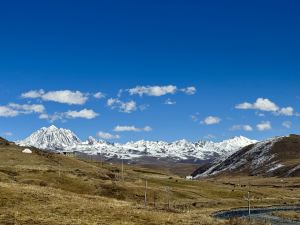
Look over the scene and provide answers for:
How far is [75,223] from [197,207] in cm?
8277

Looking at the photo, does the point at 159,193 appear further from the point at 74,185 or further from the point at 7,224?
the point at 7,224

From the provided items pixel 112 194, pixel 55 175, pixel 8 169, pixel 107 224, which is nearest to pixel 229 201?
pixel 112 194

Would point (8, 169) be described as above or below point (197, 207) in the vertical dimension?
above

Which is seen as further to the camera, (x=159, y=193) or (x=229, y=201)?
(x=229, y=201)

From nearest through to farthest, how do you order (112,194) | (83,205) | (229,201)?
(83,205), (112,194), (229,201)

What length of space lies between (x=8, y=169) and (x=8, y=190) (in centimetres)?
8139

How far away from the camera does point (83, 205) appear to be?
5972 centimetres

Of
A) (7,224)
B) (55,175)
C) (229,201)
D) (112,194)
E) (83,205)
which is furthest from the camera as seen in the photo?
(229,201)

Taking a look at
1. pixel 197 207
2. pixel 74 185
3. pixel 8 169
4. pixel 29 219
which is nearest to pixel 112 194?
pixel 74 185

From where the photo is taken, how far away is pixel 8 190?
62.9 metres

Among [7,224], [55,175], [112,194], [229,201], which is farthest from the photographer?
[229,201]

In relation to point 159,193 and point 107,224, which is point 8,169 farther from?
point 107,224

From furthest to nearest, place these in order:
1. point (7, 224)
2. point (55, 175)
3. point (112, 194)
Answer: point (55, 175) < point (112, 194) < point (7, 224)

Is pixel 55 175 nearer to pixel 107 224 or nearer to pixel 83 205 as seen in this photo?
pixel 83 205
